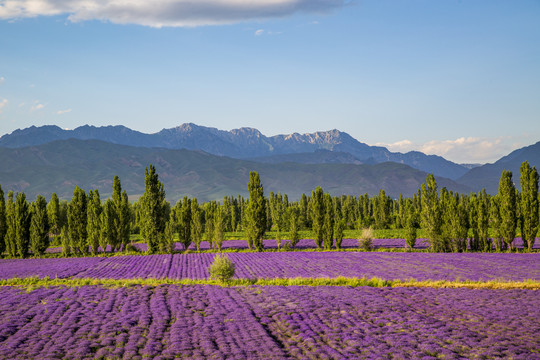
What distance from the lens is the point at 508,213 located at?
2290 inches

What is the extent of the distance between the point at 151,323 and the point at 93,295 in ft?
25.2

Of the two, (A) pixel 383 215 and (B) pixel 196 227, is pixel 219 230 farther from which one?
(A) pixel 383 215

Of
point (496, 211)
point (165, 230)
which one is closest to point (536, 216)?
point (496, 211)

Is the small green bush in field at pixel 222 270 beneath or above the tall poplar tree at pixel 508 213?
beneath

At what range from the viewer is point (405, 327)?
21422 millimetres

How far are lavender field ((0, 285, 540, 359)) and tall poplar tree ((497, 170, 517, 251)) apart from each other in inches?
1259

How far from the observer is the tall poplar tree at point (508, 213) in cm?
5772

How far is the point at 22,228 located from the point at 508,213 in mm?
68208

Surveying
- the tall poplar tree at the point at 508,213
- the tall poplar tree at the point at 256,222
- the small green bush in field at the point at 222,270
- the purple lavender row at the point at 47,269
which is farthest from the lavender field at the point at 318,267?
the tall poplar tree at the point at 256,222

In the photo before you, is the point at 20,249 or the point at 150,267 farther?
the point at 20,249

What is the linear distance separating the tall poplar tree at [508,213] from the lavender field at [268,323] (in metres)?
32.0

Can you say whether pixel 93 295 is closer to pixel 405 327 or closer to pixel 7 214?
pixel 405 327

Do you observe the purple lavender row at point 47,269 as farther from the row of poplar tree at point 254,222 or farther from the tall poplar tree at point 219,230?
the tall poplar tree at point 219,230

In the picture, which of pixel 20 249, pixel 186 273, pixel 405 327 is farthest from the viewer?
pixel 20 249
